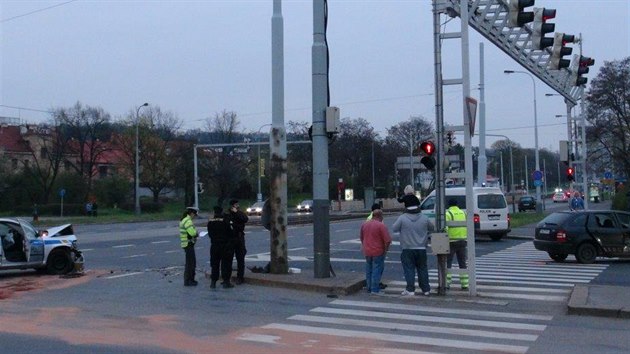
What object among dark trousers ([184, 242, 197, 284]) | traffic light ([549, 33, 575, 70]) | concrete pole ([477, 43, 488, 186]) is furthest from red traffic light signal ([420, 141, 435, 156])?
concrete pole ([477, 43, 488, 186])

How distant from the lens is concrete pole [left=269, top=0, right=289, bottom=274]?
17.8 m

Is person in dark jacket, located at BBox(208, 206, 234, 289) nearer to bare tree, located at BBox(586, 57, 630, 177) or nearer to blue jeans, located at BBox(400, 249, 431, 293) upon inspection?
blue jeans, located at BBox(400, 249, 431, 293)

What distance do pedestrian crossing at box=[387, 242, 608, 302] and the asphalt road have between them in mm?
40

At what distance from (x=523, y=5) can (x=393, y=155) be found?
7854 centimetres

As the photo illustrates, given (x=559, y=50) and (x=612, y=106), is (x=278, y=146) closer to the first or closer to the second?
(x=559, y=50)

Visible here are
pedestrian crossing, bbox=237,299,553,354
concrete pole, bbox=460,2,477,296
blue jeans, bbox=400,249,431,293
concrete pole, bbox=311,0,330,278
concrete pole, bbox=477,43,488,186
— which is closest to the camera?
pedestrian crossing, bbox=237,299,553,354

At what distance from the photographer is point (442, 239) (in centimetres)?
1508

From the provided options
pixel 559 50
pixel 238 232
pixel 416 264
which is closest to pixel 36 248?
pixel 238 232

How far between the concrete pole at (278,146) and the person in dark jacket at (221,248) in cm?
145

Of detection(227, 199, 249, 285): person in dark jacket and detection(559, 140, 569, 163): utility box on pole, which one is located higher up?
detection(559, 140, 569, 163): utility box on pole

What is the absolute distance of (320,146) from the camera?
1691 cm

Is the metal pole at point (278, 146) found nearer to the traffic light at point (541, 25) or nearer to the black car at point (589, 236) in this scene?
the traffic light at point (541, 25)

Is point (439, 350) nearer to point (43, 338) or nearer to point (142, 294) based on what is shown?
point (43, 338)

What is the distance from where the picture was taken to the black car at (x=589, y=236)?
76.7 ft
